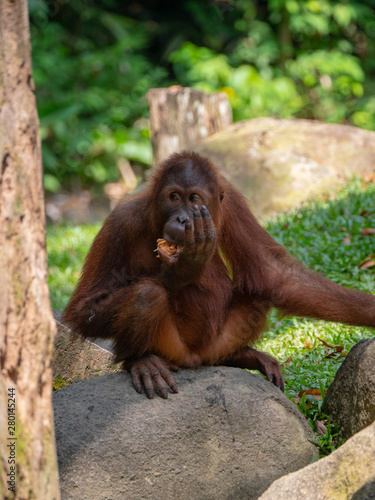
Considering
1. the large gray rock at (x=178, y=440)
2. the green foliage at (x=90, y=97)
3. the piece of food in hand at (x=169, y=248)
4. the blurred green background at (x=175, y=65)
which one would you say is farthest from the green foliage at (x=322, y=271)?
the green foliage at (x=90, y=97)

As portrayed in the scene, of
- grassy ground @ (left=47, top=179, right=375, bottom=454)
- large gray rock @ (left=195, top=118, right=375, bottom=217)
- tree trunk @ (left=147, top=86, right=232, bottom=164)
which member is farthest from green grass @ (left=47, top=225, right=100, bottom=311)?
large gray rock @ (left=195, top=118, right=375, bottom=217)

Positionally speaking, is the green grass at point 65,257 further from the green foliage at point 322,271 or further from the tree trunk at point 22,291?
the tree trunk at point 22,291

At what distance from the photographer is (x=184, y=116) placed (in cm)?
891

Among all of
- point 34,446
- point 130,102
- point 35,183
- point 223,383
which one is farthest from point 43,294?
point 130,102

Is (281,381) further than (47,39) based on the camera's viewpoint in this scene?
No

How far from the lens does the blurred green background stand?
11.8 m

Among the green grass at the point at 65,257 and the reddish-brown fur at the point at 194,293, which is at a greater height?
the reddish-brown fur at the point at 194,293

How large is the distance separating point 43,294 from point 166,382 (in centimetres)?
123

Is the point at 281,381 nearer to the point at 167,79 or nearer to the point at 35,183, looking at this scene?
the point at 35,183

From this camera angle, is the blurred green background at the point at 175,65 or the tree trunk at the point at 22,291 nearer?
the tree trunk at the point at 22,291

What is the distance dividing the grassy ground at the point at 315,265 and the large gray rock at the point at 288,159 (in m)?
0.43

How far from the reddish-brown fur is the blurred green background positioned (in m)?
8.19

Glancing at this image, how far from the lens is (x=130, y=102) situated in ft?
40.7

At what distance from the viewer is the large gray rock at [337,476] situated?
2.46 metres
